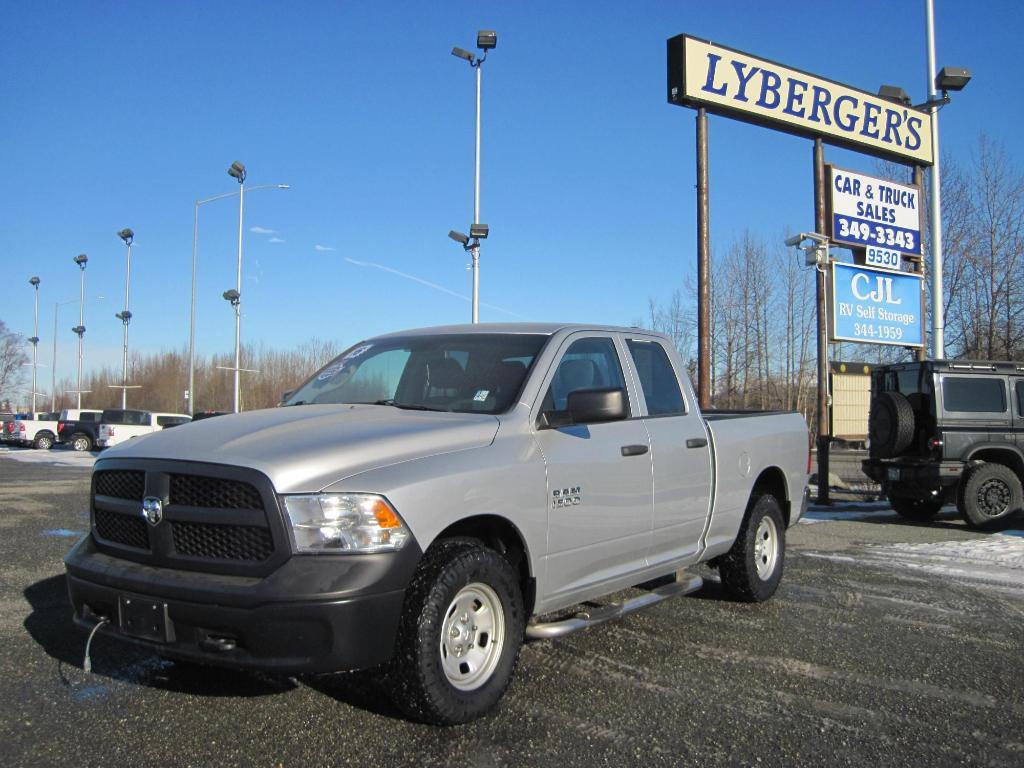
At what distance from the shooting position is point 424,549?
3506 mm

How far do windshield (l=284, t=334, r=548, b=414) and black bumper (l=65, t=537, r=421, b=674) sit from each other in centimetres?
126

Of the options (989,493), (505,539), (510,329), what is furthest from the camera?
(989,493)

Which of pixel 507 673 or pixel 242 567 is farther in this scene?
pixel 507 673

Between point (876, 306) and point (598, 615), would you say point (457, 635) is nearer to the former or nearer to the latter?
point (598, 615)

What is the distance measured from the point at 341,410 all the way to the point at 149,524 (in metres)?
1.21

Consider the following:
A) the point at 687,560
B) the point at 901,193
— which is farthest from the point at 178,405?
the point at 687,560

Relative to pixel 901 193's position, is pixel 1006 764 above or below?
below

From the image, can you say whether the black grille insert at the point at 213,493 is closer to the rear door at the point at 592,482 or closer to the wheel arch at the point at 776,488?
the rear door at the point at 592,482

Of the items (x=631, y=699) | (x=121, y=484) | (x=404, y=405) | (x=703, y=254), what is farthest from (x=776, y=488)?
(x=703, y=254)

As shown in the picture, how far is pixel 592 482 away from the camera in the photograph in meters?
4.52

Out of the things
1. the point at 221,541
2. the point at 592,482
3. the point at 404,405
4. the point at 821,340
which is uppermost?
the point at 821,340

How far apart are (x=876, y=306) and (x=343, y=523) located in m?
16.3

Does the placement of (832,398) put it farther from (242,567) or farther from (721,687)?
(242,567)

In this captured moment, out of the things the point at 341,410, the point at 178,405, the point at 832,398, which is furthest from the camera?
the point at 178,405
